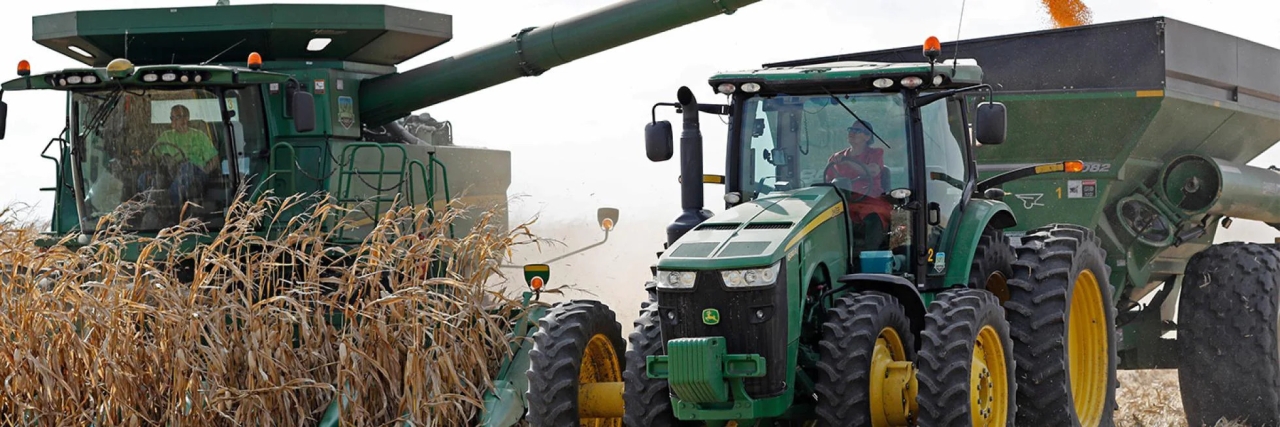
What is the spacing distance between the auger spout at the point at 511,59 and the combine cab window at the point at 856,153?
3.13 metres

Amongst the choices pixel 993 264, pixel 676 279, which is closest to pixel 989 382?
pixel 993 264

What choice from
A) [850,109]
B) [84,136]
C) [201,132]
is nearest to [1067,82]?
[850,109]

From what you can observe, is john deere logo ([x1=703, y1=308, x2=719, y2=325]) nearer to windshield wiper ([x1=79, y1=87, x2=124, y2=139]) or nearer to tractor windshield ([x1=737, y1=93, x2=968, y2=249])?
tractor windshield ([x1=737, y1=93, x2=968, y2=249])

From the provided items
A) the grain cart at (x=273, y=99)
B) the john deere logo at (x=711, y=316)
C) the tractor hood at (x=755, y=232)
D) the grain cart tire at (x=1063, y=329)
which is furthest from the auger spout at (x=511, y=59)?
the john deere logo at (x=711, y=316)

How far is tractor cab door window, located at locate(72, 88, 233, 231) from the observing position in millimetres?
8734

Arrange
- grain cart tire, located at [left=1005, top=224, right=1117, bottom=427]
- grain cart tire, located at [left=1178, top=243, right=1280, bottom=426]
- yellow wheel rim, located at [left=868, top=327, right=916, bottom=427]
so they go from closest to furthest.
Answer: yellow wheel rim, located at [left=868, top=327, right=916, bottom=427], grain cart tire, located at [left=1005, top=224, right=1117, bottom=427], grain cart tire, located at [left=1178, top=243, right=1280, bottom=426]

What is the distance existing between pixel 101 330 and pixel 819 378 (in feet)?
10.6

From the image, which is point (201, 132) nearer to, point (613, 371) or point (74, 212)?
point (74, 212)

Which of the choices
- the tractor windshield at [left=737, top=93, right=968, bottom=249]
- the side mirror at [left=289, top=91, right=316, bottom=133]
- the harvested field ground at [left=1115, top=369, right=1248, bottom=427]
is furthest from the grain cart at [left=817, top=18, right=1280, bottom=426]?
the side mirror at [left=289, top=91, right=316, bottom=133]

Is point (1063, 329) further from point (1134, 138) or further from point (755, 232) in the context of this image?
point (1134, 138)

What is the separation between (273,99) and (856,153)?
4042 mm

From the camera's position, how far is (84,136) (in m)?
8.80

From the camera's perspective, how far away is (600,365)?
22.8 feet

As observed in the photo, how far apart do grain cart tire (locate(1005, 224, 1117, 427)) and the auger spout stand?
323 cm
